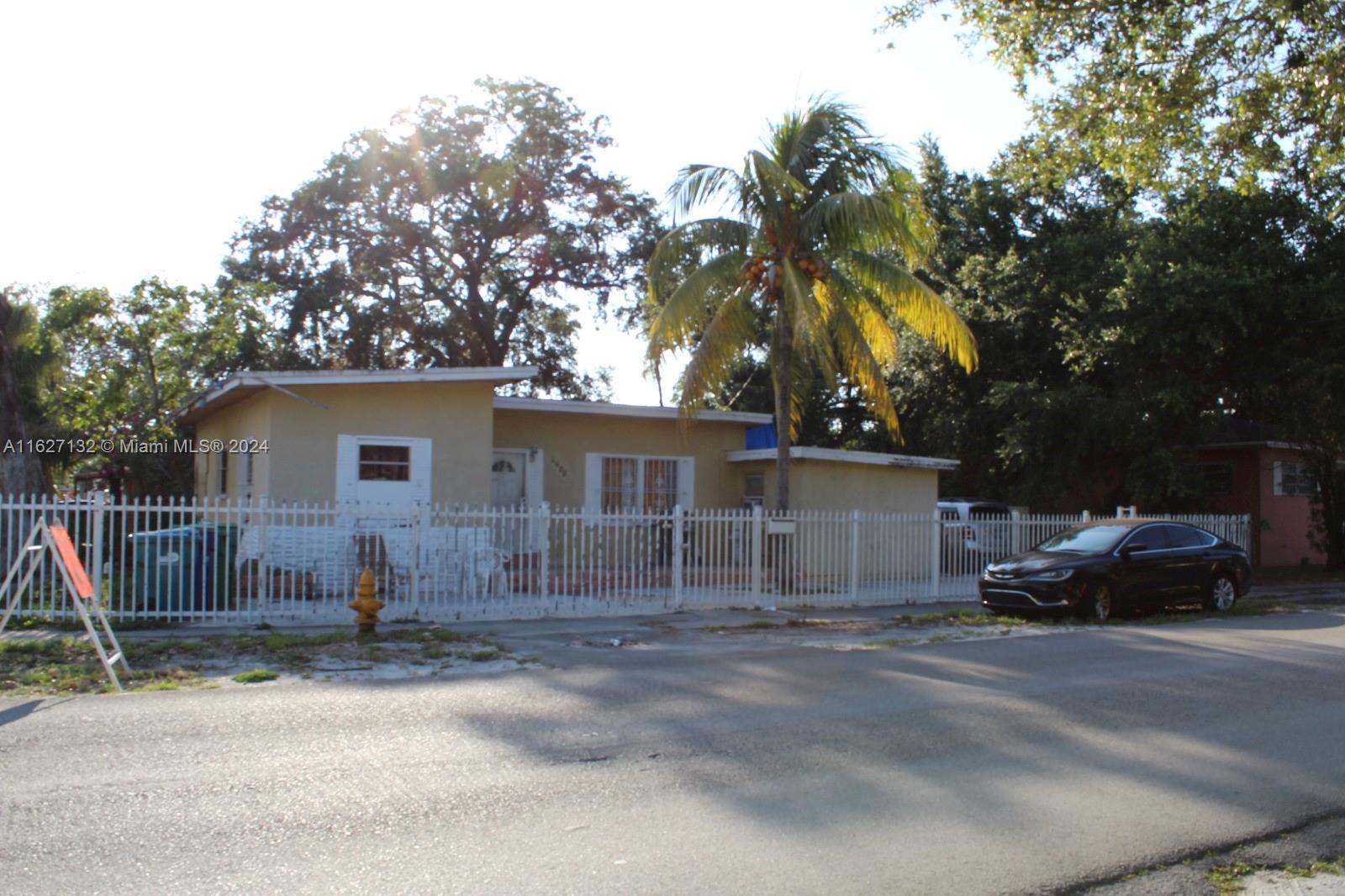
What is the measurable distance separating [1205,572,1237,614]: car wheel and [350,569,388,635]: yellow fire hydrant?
11.7m

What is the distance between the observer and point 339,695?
28.8ft

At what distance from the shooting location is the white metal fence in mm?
12812

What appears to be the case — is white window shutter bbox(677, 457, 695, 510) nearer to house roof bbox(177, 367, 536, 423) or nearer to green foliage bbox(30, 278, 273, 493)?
house roof bbox(177, 367, 536, 423)

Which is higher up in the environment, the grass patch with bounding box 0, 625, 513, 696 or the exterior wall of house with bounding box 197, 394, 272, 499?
the exterior wall of house with bounding box 197, 394, 272, 499

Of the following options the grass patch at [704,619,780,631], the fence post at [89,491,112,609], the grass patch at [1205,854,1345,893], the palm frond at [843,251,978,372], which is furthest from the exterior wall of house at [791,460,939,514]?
the grass patch at [1205,854,1345,893]

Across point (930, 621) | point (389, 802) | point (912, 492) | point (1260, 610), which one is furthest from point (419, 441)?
point (1260, 610)

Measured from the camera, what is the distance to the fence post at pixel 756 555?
608 inches

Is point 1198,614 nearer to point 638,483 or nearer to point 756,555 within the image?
point 756,555

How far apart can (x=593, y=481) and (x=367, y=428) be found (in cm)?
489

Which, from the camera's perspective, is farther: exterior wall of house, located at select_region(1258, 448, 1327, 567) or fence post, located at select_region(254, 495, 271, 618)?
exterior wall of house, located at select_region(1258, 448, 1327, 567)

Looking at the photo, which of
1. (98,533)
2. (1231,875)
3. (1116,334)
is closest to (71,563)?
(98,533)

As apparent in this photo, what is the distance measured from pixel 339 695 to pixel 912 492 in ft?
48.2

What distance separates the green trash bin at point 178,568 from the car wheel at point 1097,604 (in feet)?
35.3

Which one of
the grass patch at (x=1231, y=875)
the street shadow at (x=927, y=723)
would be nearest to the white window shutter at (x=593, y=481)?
the street shadow at (x=927, y=723)
